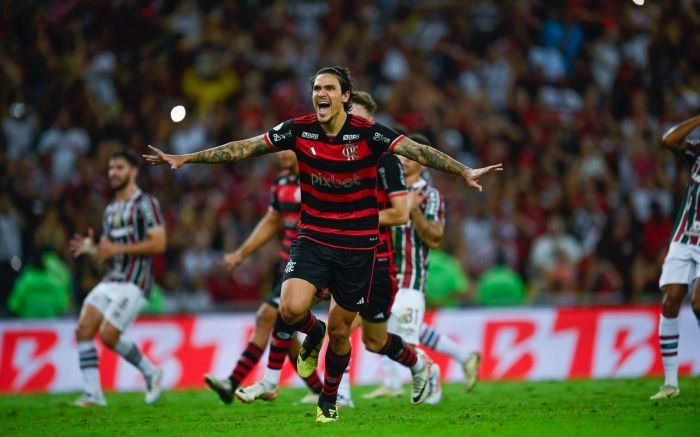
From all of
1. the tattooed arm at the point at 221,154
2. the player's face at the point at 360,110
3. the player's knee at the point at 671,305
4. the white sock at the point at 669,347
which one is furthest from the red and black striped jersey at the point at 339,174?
the white sock at the point at 669,347

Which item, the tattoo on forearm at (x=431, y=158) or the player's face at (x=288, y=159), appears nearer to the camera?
the tattoo on forearm at (x=431, y=158)

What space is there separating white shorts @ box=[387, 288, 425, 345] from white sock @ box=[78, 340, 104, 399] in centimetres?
Answer: 369

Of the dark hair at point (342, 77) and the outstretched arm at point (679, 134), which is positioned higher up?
the dark hair at point (342, 77)

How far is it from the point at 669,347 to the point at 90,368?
6.63 m

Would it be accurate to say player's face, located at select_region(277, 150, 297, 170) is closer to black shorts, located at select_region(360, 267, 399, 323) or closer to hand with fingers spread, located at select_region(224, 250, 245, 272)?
hand with fingers spread, located at select_region(224, 250, 245, 272)

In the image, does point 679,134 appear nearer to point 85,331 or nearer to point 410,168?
point 410,168

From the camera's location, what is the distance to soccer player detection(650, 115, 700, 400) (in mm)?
10984

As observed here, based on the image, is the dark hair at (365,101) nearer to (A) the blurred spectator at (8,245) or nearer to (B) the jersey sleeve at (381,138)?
(B) the jersey sleeve at (381,138)

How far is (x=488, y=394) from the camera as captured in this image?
13.0 m

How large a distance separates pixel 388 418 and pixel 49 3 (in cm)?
1429

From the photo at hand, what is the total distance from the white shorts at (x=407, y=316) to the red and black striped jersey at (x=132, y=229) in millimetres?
3246

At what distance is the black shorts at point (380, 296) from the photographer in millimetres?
10141

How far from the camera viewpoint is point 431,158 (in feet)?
29.3

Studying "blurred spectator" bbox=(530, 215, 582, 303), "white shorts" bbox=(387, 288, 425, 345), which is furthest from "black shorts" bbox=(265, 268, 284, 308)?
"blurred spectator" bbox=(530, 215, 582, 303)
